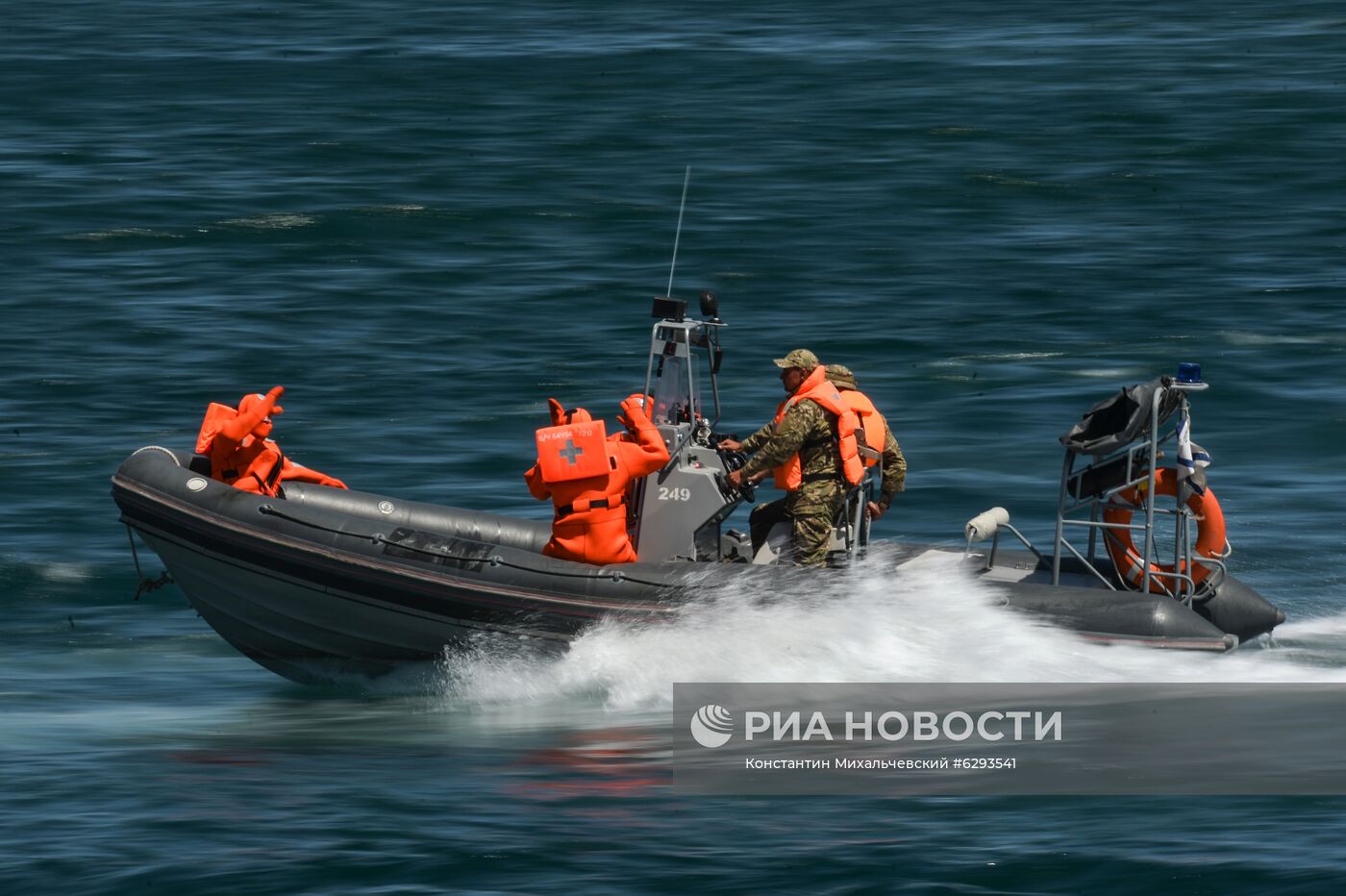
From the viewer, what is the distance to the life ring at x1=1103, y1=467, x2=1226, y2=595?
8750 millimetres

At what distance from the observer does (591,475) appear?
8.69m

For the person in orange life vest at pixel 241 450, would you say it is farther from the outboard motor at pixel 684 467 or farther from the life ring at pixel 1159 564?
the life ring at pixel 1159 564

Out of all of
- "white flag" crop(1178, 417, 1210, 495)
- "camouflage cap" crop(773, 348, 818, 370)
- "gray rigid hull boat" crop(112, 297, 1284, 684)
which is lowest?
"gray rigid hull boat" crop(112, 297, 1284, 684)

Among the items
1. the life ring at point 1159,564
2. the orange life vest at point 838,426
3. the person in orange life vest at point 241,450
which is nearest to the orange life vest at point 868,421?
the orange life vest at point 838,426

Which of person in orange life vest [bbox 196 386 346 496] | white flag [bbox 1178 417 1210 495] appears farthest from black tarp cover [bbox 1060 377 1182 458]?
person in orange life vest [bbox 196 386 346 496]

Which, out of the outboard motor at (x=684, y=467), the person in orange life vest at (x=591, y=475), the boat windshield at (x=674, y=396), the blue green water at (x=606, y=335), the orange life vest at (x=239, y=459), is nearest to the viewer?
the blue green water at (x=606, y=335)

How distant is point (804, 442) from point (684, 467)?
2.21ft

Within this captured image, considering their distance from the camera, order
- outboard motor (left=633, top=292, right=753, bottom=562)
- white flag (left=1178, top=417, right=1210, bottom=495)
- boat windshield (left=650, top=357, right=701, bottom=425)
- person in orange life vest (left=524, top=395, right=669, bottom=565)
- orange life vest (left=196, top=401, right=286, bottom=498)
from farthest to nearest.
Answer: orange life vest (left=196, top=401, right=286, bottom=498) → boat windshield (left=650, top=357, right=701, bottom=425) → outboard motor (left=633, top=292, right=753, bottom=562) → person in orange life vest (left=524, top=395, right=669, bottom=565) → white flag (left=1178, top=417, right=1210, bottom=495)

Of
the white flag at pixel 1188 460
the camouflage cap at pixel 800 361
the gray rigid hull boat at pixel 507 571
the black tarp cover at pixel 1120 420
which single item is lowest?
the gray rigid hull boat at pixel 507 571

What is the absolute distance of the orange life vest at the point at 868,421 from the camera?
29.1ft

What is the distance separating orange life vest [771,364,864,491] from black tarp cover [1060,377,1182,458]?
3.05 ft

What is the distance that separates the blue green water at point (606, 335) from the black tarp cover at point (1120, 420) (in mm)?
884

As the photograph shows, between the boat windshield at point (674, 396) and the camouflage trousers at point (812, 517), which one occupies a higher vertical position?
the boat windshield at point (674, 396)

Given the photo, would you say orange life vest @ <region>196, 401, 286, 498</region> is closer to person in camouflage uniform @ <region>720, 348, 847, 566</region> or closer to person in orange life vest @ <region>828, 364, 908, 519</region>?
person in camouflage uniform @ <region>720, 348, 847, 566</region>
